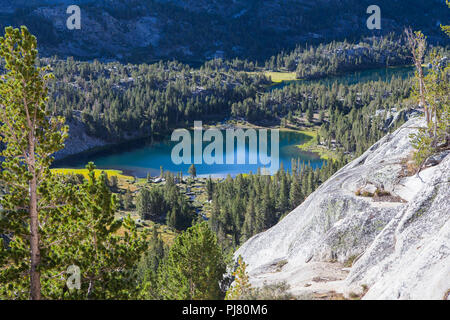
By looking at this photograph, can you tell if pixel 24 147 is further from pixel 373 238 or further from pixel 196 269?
pixel 373 238

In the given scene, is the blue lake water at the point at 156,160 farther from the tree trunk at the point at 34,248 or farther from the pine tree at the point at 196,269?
the tree trunk at the point at 34,248

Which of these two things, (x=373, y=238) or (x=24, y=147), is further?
(x=373, y=238)

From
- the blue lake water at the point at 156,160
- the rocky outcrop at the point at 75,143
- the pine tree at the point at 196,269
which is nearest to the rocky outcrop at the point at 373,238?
the pine tree at the point at 196,269

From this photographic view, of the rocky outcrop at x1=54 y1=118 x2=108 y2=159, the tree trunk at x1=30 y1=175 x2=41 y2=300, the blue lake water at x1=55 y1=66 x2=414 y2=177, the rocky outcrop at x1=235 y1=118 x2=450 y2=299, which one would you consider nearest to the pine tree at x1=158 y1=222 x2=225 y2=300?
the rocky outcrop at x1=235 y1=118 x2=450 y2=299

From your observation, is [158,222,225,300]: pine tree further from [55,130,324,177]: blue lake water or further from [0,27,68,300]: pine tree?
[55,130,324,177]: blue lake water

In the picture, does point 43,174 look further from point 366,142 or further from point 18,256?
point 366,142

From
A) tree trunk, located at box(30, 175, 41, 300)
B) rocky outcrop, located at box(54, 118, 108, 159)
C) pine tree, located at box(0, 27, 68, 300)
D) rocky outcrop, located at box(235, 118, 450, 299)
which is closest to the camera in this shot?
rocky outcrop, located at box(235, 118, 450, 299)

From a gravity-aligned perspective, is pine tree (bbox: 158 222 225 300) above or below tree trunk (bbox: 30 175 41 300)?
below

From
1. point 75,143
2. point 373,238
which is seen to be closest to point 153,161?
point 75,143
